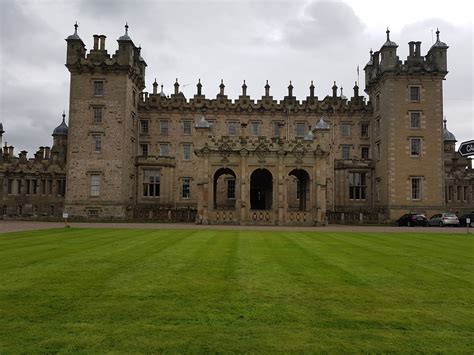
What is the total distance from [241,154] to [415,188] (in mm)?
20617

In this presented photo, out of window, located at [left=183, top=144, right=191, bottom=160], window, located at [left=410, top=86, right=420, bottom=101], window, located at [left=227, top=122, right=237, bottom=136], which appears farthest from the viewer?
window, located at [left=227, top=122, right=237, bottom=136]

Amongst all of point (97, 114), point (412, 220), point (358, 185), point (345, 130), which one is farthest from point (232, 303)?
point (345, 130)

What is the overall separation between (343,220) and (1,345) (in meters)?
37.7

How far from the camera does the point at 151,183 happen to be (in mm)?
49688

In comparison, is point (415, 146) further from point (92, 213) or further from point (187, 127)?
point (92, 213)

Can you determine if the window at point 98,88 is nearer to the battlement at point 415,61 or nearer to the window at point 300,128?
the window at point 300,128

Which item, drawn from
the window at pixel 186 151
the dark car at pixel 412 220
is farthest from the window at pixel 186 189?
the dark car at pixel 412 220

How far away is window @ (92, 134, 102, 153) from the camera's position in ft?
148

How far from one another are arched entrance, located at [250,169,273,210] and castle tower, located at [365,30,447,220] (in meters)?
12.4

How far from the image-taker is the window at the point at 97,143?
1779 inches

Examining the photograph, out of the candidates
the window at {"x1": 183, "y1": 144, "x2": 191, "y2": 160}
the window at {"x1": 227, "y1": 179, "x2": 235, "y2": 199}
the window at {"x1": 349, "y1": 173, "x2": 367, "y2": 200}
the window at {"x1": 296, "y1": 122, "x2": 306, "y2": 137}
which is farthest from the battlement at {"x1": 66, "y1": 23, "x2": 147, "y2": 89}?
the window at {"x1": 349, "y1": 173, "x2": 367, "y2": 200}

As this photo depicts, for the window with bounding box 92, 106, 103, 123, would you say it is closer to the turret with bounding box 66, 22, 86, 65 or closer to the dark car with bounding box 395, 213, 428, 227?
the turret with bounding box 66, 22, 86, 65

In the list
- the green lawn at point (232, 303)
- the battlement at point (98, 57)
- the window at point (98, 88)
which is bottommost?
the green lawn at point (232, 303)

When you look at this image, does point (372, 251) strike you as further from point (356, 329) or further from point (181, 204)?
point (181, 204)
